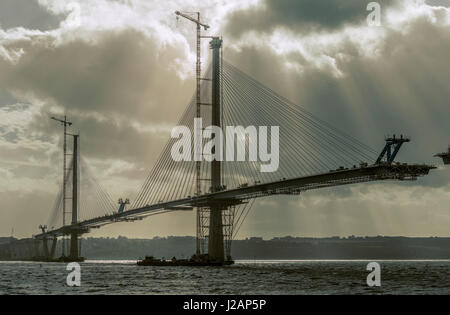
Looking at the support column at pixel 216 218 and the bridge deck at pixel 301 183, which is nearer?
the bridge deck at pixel 301 183

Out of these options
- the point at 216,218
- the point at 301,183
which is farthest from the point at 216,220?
the point at 301,183

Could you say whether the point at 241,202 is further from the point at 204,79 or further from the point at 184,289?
the point at 184,289

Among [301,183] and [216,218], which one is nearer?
[301,183]

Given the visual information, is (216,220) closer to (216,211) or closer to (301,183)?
(216,211)

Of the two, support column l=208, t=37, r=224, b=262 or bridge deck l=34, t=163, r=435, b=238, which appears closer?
bridge deck l=34, t=163, r=435, b=238

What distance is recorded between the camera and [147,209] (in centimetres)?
14450

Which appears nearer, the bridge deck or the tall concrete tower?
the bridge deck

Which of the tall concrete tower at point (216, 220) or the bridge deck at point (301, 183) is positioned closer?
the bridge deck at point (301, 183)

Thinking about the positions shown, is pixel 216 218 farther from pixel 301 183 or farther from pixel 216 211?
pixel 301 183

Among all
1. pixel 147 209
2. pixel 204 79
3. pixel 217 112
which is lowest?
pixel 147 209

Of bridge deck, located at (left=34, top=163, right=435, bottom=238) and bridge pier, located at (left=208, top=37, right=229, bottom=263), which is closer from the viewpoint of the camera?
bridge deck, located at (left=34, top=163, right=435, bottom=238)
